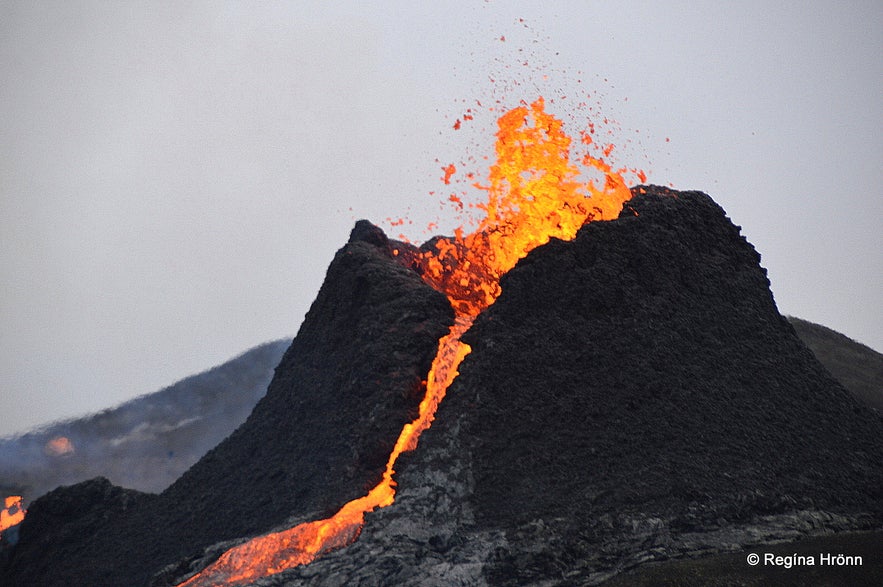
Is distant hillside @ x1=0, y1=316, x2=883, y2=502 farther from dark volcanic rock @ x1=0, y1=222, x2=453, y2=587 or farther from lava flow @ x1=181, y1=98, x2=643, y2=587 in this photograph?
lava flow @ x1=181, y1=98, x2=643, y2=587

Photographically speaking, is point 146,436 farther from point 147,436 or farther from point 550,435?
point 550,435

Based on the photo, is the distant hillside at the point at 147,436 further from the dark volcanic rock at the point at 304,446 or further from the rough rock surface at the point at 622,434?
the rough rock surface at the point at 622,434

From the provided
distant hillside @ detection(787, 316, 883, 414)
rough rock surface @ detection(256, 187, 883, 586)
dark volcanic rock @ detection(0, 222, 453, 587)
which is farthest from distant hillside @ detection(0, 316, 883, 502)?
rough rock surface @ detection(256, 187, 883, 586)

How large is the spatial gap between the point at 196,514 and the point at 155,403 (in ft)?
143

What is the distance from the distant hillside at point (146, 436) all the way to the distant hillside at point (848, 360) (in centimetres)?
3593

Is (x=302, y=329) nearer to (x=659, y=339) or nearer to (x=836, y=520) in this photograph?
(x=659, y=339)

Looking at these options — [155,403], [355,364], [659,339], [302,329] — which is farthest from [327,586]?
[155,403]

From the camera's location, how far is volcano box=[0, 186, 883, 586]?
1589 centimetres

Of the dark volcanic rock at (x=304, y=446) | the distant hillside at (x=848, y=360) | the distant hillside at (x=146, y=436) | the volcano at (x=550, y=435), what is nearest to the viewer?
the volcano at (x=550, y=435)

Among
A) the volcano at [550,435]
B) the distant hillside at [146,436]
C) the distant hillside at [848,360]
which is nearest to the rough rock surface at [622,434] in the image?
the volcano at [550,435]

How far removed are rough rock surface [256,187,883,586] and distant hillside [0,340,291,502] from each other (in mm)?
42681

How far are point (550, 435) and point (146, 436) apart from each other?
49243 mm

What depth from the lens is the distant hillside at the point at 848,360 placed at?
35375mm

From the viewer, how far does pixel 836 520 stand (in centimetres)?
1680
